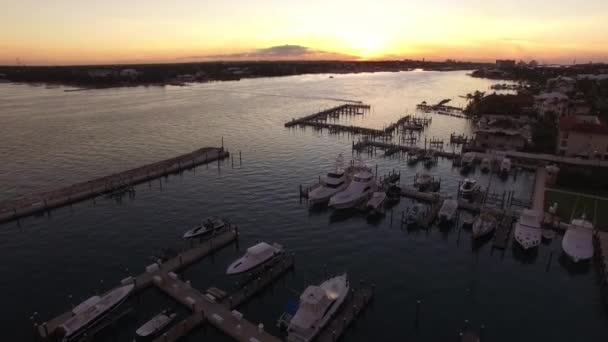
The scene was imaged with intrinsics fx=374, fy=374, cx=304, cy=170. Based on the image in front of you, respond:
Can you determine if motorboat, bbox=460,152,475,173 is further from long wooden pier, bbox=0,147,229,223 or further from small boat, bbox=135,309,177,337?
small boat, bbox=135,309,177,337

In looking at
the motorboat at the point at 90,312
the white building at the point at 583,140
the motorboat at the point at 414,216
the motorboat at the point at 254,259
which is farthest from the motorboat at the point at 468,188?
the motorboat at the point at 90,312

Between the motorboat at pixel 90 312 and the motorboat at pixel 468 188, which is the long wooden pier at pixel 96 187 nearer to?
the motorboat at pixel 90 312

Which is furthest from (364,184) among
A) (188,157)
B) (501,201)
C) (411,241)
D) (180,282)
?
(188,157)

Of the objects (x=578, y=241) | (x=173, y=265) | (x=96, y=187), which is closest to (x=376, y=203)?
(x=578, y=241)

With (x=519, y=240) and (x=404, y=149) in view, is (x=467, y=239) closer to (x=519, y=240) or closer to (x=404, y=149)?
(x=519, y=240)

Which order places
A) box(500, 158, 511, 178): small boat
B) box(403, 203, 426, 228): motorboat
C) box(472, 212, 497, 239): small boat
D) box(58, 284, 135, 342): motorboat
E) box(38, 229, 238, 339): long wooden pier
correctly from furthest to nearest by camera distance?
1. box(500, 158, 511, 178): small boat
2. box(403, 203, 426, 228): motorboat
3. box(472, 212, 497, 239): small boat
4. box(38, 229, 238, 339): long wooden pier
5. box(58, 284, 135, 342): motorboat

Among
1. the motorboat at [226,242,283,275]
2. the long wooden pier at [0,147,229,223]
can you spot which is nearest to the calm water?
the motorboat at [226,242,283,275]

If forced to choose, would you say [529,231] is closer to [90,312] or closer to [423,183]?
[423,183]
